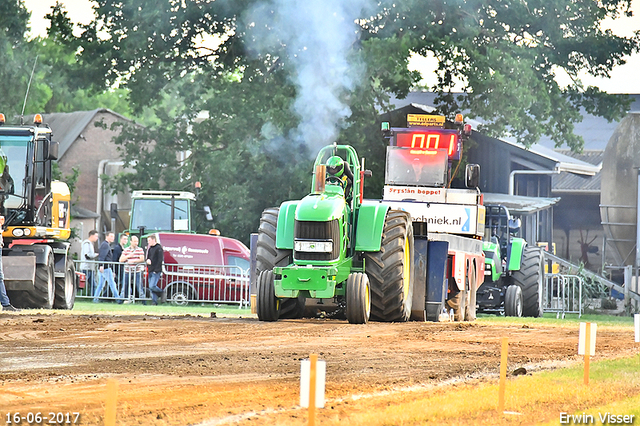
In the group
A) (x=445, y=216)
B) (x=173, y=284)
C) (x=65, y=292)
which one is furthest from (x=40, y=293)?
(x=173, y=284)

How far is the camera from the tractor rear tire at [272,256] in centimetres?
1686

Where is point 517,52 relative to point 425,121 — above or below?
above

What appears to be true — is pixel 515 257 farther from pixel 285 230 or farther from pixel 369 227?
pixel 285 230

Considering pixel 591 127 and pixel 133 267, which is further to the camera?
pixel 591 127

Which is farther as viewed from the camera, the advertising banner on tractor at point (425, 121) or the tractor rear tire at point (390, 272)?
the advertising banner on tractor at point (425, 121)

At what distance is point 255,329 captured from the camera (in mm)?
15352

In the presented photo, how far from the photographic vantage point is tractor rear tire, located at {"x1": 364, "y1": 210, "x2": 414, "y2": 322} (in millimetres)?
16672

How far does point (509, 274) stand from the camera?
25.4 m

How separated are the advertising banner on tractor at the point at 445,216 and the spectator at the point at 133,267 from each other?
397 inches

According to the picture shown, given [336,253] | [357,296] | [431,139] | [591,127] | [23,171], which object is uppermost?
[591,127]

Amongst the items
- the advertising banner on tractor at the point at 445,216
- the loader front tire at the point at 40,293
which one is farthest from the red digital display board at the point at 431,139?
the loader front tire at the point at 40,293

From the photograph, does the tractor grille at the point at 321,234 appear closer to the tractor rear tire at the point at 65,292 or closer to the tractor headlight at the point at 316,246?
the tractor headlight at the point at 316,246

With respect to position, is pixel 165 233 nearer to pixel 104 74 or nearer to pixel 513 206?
pixel 104 74

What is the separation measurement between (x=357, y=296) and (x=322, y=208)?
137cm
